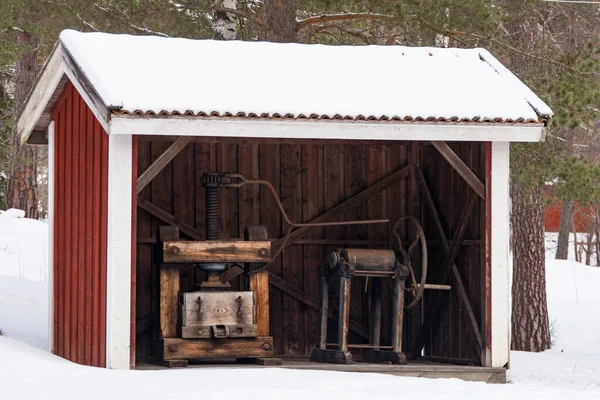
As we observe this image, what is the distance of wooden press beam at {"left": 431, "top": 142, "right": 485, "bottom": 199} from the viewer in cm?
975

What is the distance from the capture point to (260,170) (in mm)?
11680

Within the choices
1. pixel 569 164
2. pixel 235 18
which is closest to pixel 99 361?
pixel 569 164

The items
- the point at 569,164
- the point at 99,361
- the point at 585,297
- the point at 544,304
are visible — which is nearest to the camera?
the point at 99,361

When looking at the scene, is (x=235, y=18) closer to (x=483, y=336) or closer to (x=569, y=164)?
(x=569, y=164)

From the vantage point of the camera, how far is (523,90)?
400 inches

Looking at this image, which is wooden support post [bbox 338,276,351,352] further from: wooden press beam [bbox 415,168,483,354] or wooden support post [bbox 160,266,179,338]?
wooden support post [bbox 160,266,179,338]

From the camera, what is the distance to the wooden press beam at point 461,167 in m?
9.75

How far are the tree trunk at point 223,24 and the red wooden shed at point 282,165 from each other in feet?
11.7

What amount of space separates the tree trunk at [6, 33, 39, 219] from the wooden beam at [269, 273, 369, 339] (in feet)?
30.7

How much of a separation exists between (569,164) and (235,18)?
5.41 metres

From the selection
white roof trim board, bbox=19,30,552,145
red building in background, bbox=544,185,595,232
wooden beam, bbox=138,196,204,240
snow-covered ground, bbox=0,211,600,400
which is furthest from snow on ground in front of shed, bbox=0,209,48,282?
red building in background, bbox=544,185,595,232

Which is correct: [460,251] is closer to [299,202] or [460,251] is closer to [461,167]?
[461,167]

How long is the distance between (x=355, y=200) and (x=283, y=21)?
3.89m

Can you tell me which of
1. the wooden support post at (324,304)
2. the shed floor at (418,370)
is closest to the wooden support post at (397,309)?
the shed floor at (418,370)
